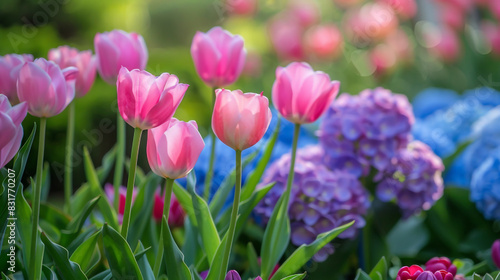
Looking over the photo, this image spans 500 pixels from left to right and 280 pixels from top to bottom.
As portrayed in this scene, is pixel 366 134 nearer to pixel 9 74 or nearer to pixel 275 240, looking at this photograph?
pixel 275 240

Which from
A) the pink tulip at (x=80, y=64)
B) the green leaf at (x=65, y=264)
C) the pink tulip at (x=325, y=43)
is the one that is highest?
the pink tulip at (x=80, y=64)

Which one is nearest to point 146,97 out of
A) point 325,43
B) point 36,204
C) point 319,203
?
point 36,204

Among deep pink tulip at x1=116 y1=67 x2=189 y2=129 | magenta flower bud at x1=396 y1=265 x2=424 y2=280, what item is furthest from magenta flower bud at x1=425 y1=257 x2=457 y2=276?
deep pink tulip at x1=116 y1=67 x2=189 y2=129

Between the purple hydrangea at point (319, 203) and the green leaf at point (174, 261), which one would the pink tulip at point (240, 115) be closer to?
the green leaf at point (174, 261)

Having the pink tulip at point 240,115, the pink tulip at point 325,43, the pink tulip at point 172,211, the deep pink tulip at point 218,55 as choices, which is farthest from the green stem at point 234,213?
the pink tulip at point 325,43

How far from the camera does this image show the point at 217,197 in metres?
0.92

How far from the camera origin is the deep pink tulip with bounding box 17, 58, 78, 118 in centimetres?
64

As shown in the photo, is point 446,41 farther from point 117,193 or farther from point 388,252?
point 117,193

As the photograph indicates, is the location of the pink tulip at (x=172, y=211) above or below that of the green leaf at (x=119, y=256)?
below

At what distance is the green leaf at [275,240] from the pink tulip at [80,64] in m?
0.32

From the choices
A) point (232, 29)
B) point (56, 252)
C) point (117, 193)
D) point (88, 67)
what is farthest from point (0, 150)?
point (232, 29)

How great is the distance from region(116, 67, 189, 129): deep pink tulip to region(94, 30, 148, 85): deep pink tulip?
0.72 feet

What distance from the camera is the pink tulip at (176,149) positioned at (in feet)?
2.00

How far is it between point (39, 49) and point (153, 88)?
6.40ft
